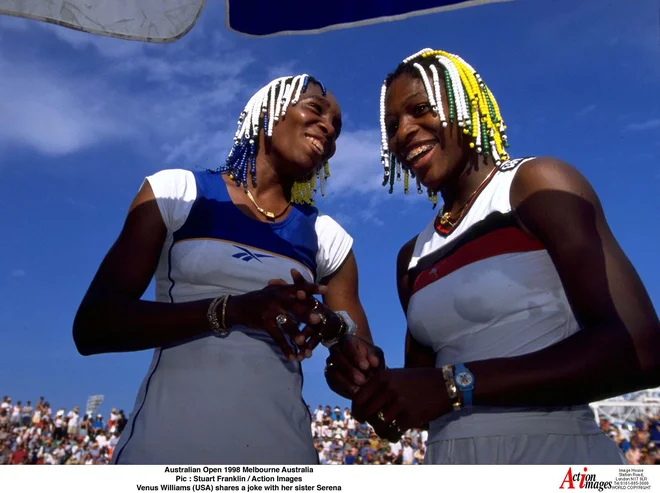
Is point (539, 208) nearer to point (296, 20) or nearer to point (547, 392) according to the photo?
point (547, 392)

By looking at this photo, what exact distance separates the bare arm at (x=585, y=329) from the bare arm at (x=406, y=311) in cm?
47

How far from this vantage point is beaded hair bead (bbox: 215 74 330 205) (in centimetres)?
236

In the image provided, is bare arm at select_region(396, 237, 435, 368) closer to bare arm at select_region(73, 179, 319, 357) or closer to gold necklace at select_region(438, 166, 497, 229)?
gold necklace at select_region(438, 166, 497, 229)

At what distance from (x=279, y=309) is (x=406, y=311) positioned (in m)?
0.64

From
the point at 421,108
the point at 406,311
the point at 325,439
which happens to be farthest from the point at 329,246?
the point at 325,439

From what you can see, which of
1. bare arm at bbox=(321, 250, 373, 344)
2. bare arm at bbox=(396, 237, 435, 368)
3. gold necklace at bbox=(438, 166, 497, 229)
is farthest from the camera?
bare arm at bbox=(321, 250, 373, 344)

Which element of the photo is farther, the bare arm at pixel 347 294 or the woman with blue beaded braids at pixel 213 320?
the bare arm at pixel 347 294

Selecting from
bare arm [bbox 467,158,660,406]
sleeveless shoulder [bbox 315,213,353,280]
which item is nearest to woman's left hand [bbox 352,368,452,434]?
bare arm [bbox 467,158,660,406]

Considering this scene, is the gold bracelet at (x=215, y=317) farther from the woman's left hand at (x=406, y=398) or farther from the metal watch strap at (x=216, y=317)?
the woman's left hand at (x=406, y=398)

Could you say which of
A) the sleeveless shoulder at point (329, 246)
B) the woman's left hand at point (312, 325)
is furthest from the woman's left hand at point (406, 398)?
the sleeveless shoulder at point (329, 246)

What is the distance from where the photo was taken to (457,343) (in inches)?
69.7

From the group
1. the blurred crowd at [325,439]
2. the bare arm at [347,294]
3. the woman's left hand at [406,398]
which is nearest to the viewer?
the woman's left hand at [406,398]

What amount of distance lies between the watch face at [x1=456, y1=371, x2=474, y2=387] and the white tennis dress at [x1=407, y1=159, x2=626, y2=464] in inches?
0.8

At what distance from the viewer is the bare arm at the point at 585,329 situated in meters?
1.48
